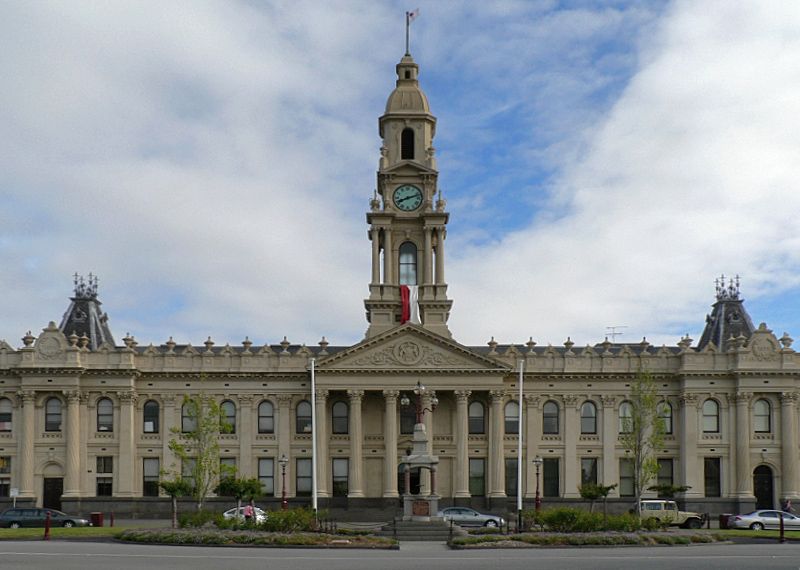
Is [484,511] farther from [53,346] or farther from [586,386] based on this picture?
[53,346]

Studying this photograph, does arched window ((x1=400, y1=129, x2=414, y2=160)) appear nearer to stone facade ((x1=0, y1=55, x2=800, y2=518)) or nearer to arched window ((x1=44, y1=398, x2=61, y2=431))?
stone facade ((x1=0, y1=55, x2=800, y2=518))

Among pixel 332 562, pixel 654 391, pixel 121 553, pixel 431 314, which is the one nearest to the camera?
pixel 332 562

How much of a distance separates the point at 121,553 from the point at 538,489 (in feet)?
138

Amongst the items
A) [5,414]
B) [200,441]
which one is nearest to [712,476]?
[200,441]

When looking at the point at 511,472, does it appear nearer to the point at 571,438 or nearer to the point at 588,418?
the point at 571,438

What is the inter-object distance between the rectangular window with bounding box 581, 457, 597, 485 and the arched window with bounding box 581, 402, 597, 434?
1.99m

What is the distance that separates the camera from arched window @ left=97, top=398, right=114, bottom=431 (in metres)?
79.8

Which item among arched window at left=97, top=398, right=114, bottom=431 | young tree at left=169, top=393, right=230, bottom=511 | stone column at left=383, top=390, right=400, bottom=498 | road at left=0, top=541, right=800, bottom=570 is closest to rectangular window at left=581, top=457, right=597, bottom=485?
stone column at left=383, top=390, right=400, bottom=498

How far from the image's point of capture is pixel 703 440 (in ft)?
262

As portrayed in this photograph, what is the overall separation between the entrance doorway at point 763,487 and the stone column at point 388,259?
29.5 meters

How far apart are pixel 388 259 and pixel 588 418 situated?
61.8 feet

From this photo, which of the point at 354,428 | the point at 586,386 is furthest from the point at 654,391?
the point at 354,428

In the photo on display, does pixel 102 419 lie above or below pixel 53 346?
below

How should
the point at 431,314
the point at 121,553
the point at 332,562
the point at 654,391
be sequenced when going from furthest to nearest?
the point at 431,314, the point at 654,391, the point at 121,553, the point at 332,562
